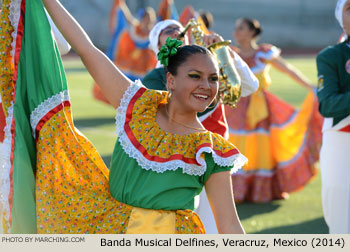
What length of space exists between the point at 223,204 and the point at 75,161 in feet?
2.73

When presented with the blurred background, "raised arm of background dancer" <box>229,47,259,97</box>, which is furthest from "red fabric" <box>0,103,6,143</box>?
the blurred background

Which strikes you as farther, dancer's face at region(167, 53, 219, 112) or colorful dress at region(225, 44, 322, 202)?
colorful dress at region(225, 44, 322, 202)

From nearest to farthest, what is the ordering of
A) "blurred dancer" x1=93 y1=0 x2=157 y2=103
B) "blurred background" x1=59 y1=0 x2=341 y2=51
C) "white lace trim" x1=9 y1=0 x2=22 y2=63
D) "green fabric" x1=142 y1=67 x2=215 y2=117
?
"white lace trim" x1=9 y1=0 x2=22 y2=63, "green fabric" x1=142 y1=67 x2=215 y2=117, "blurred dancer" x1=93 y1=0 x2=157 y2=103, "blurred background" x1=59 y1=0 x2=341 y2=51

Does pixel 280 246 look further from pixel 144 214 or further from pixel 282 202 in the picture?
pixel 282 202

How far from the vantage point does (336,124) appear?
4918 mm

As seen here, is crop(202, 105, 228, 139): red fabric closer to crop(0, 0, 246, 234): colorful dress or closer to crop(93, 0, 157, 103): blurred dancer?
crop(0, 0, 246, 234): colorful dress

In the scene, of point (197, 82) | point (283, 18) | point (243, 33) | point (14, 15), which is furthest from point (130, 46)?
point (283, 18)

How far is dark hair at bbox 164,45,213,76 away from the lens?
125 inches

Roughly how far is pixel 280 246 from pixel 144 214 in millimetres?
653

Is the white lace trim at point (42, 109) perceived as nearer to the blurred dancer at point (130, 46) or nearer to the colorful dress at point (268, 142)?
the colorful dress at point (268, 142)

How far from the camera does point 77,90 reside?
17953 mm

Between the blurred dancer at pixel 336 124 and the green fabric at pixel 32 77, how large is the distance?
6.83ft

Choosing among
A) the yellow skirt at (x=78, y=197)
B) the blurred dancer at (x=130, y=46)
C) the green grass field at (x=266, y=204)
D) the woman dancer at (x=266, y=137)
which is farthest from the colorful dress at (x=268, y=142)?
the blurred dancer at (x=130, y=46)

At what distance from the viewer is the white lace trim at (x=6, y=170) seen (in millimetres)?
3250
